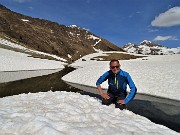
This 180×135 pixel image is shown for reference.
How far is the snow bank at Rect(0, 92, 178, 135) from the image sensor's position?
7352mm

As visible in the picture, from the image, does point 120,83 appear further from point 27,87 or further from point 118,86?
point 27,87

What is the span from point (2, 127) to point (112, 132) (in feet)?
11.4

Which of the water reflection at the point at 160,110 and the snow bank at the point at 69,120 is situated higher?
the snow bank at the point at 69,120

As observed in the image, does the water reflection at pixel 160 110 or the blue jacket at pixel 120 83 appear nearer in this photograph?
the water reflection at pixel 160 110

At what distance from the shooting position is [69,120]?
28.1 ft

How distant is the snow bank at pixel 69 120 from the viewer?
7.35 m

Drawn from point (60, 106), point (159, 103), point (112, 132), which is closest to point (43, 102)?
point (60, 106)

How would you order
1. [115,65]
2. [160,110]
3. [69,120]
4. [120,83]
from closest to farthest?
[69,120]
[115,65]
[120,83]
[160,110]

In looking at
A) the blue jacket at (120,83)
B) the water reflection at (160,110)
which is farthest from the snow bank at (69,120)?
the water reflection at (160,110)

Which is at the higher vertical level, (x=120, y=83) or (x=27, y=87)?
(x=120, y=83)

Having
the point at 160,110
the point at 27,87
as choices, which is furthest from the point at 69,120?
the point at 27,87

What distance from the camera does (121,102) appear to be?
10.9 m

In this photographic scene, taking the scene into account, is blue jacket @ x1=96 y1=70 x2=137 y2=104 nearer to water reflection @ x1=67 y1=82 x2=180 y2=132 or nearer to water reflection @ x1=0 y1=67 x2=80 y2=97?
water reflection @ x1=67 y1=82 x2=180 y2=132

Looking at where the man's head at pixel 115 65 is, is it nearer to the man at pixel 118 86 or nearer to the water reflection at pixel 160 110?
the man at pixel 118 86
